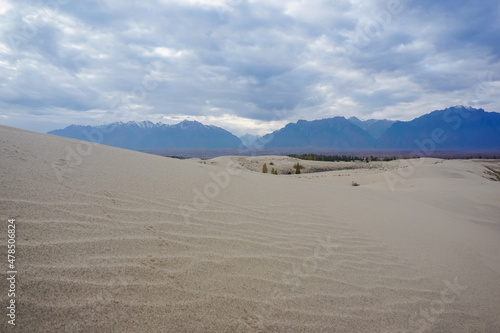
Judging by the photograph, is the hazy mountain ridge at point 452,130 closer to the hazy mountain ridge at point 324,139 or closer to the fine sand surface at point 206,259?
the hazy mountain ridge at point 324,139

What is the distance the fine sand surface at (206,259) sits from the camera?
6.15 ft

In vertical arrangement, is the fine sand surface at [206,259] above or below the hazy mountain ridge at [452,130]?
below

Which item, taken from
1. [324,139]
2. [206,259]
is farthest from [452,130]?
[206,259]

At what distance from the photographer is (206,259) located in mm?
2584

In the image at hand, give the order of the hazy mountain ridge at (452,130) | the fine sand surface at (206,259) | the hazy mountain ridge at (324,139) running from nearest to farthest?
1. the fine sand surface at (206,259)
2. the hazy mountain ridge at (452,130)
3. the hazy mountain ridge at (324,139)

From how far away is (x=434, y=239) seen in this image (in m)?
4.74

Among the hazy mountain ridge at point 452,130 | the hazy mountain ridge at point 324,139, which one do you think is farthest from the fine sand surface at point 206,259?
the hazy mountain ridge at point 324,139

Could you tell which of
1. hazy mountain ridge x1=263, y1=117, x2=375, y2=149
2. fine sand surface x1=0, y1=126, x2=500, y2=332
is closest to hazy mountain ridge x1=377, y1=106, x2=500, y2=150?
hazy mountain ridge x1=263, y1=117, x2=375, y2=149

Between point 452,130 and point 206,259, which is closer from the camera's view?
point 206,259

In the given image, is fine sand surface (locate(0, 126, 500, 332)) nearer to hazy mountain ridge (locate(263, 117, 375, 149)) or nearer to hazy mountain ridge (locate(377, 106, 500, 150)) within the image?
hazy mountain ridge (locate(377, 106, 500, 150))

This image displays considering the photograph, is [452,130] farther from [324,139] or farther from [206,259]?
[206,259]

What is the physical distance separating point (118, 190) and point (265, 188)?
3.26 metres

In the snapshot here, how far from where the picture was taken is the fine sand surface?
1.87 metres

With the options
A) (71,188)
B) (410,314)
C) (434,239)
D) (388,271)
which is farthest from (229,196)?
(434,239)
